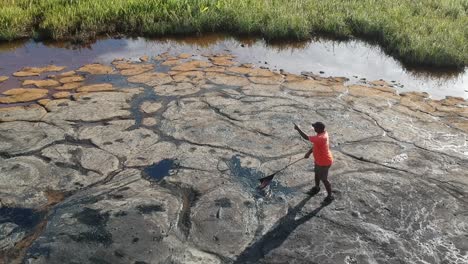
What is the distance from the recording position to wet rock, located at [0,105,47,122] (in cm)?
545

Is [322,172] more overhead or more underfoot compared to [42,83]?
more overhead

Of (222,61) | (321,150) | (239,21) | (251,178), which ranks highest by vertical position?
(239,21)

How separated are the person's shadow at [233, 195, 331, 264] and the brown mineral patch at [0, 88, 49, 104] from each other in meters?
3.99

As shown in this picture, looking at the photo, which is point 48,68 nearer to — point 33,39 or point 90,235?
point 33,39

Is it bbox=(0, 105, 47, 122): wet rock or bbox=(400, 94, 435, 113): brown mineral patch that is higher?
bbox=(400, 94, 435, 113): brown mineral patch

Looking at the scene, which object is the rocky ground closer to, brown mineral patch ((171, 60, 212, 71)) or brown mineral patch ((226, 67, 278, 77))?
brown mineral patch ((226, 67, 278, 77))

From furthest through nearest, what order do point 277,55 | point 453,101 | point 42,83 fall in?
point 277,55 → point 453,101 → point 42,83

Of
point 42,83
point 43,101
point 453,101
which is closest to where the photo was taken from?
point 43,101

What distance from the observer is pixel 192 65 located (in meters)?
7.64

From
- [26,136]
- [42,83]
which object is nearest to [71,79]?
[42,83]

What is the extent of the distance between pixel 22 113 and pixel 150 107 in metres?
1.53

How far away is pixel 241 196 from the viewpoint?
4.08m

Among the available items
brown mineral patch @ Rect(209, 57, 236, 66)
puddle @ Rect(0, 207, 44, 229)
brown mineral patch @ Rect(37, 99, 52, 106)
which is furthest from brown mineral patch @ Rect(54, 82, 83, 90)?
puddle @ Rect(0, 207, 44, 229)

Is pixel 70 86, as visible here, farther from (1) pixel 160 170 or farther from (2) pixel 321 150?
(2) pixel 321 150
